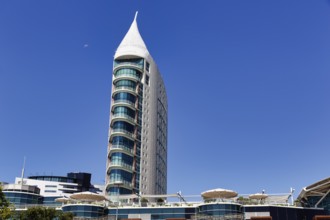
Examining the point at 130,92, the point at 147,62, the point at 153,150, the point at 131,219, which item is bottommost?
the point at 131,219

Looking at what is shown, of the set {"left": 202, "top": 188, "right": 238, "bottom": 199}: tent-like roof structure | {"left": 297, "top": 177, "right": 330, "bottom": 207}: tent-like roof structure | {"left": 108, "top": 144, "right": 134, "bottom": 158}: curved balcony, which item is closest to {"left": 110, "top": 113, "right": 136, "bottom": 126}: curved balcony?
{"left": 108, "top": 144, "right": 134, "bottom": 158}: curved balcony

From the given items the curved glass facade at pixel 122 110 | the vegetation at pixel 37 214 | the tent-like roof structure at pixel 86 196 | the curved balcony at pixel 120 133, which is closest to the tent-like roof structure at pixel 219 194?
the tent-like roof structure at pixel 86 196

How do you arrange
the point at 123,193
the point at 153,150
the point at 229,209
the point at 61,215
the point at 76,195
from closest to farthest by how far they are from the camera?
the point at 61,215 < the point at 229,209 < the point at 76,195 < the point at 123,193 < the point at 153,150

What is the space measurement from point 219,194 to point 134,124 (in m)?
42.3

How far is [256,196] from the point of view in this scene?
89.4 meters

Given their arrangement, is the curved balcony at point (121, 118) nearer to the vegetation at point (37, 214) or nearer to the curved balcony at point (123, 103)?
the curved balcony at point (123, 103)

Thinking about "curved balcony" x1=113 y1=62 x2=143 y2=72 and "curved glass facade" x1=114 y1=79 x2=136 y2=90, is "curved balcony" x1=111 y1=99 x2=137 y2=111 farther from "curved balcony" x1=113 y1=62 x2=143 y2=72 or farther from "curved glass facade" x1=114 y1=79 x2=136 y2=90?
"curved balcony" x1=113 y1=62 x2=143 y2=72

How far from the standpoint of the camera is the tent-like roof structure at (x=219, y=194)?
8144 cm

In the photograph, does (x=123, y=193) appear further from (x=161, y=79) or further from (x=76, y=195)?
(x=161, y=79)

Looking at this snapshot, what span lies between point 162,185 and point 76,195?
2137 inches

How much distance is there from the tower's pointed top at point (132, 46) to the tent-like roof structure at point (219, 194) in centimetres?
5356

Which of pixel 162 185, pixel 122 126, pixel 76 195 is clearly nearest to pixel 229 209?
pixel 76 195

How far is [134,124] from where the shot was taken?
119000 mm

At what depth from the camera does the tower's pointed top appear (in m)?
125
